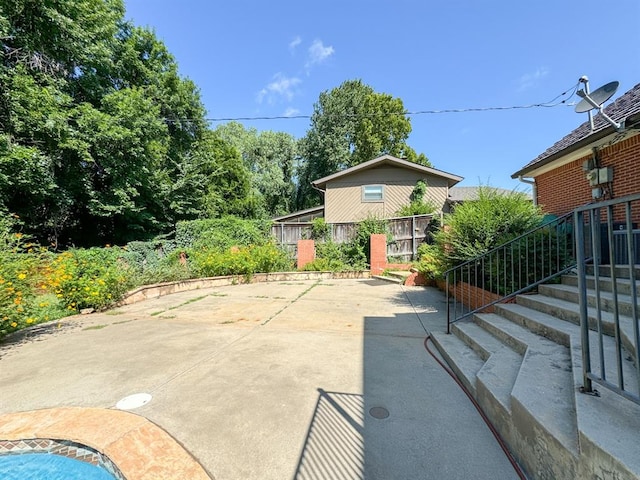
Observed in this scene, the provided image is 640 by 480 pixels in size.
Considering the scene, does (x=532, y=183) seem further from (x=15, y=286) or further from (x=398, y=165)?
(x=15, y=286)

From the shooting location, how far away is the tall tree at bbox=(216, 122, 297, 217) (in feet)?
87.2

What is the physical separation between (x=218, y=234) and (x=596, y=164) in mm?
11208

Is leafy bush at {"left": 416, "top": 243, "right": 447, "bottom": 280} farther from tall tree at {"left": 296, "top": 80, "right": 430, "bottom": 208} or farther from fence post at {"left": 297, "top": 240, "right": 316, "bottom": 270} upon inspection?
tall tree at {"left": 296, "top": 80, "right": 430, "bottom": 208}

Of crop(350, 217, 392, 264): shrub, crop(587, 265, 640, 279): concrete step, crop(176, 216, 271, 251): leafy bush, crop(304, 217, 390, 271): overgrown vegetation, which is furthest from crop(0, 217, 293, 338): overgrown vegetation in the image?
crop(587, 265, 640, 279): concrete step

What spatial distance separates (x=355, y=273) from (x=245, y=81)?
10763 mm

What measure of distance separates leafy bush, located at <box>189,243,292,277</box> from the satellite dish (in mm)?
9416

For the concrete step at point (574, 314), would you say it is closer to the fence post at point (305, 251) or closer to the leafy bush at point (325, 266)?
the leafy bush at point (325, 266)

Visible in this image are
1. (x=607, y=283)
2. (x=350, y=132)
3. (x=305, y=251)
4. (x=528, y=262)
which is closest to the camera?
(x=607, y=283)

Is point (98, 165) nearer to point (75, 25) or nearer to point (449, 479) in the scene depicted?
point (75, 25)

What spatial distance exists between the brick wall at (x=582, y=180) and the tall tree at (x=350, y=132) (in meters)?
18.8

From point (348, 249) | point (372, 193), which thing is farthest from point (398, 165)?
point (348, 249)

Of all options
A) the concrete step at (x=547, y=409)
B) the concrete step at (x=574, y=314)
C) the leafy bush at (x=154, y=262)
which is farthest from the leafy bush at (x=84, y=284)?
the concrete step at (x=574, y=314)

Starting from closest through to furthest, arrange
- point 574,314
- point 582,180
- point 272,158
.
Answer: point 574,314
point 582,180
point 272,158

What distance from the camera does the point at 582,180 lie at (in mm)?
6375
